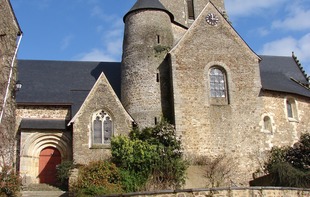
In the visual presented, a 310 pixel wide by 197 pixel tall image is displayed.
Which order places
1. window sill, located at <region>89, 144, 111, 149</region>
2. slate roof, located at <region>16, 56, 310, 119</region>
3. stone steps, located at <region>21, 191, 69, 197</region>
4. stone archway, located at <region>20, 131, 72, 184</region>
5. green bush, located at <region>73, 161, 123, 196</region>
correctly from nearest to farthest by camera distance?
1. green bush, located at <region>73, 161, 123, 196</region>
2. stone steps, located at <region>21, 191, 69, 197</region>
3. window sill, located at <region>89, 144, 111, 149</region>
4. stone archway, located at <region>20, 131, 72, 184</region>
5. slate roof, located at <region>16, 56, 310, 119</region>

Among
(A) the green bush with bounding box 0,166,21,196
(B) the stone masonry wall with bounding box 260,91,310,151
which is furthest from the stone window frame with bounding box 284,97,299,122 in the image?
(A) the green bush with bounding box 0,166,21,196

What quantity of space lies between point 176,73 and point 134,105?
2799 millimetres

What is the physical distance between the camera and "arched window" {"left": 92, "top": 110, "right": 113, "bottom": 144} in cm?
2312

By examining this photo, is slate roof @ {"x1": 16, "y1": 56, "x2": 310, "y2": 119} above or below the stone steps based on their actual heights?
above

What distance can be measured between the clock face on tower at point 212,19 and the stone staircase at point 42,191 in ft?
38.8

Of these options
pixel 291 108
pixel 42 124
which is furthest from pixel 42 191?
pixel 291 108

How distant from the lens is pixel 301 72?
3078 cm

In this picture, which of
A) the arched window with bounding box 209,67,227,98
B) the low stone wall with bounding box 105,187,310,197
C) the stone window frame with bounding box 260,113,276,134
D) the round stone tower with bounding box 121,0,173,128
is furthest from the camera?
the stone window frame with bounding box 260,113,276,134

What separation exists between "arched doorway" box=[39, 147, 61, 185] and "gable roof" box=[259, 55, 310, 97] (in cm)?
1179

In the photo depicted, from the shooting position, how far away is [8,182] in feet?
54.7

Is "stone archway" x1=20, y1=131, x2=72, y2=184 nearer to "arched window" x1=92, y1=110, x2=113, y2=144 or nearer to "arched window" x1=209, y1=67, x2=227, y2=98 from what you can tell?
"arched window" x1=92, y1=110, x2=113, y2=144

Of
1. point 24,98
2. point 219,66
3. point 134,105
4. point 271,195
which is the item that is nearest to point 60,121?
point 24,98

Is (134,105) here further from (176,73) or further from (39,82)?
(39,82)

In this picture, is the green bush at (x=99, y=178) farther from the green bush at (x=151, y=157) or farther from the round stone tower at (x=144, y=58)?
the round stone tower at (x=144, y=58)
